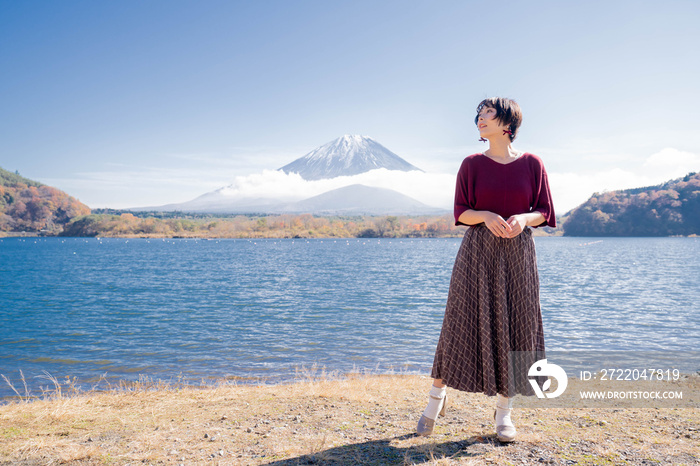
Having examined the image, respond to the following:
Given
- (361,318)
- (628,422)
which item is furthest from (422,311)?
(628,422)

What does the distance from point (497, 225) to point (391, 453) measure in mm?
2002

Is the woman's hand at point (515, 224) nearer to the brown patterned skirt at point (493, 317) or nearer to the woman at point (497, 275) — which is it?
the woman at point (497, 275)

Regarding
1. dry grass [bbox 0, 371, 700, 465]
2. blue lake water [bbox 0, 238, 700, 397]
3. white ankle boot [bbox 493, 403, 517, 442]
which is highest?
white ankle boot [bbox 493, 403, 517, 442]

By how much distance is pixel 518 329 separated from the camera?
379cm

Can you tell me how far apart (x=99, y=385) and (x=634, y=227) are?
174 m

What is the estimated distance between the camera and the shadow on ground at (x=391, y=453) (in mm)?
3586

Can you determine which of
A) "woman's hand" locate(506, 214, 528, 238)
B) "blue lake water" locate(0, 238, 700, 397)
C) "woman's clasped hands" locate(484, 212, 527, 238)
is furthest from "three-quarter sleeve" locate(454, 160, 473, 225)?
"blue lake water" locate(0, 238, 700, 397)

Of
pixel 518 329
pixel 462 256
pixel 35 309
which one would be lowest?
pixel 35 309

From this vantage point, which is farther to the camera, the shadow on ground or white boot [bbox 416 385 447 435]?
white boot [bbox 416 385 447 435]

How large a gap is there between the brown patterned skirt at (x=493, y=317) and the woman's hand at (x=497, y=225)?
19cm

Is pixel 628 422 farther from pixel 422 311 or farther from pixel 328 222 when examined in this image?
pixel 328 222

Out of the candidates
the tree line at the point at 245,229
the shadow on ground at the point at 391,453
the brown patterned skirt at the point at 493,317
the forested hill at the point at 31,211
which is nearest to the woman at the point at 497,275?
the brown patterned skirt at the point at 493,317

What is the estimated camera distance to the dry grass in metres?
3.67

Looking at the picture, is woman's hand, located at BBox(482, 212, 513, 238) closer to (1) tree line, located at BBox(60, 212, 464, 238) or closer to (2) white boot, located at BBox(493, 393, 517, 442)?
(2) white boot, located at BBox(493, 393, 517, 442)
